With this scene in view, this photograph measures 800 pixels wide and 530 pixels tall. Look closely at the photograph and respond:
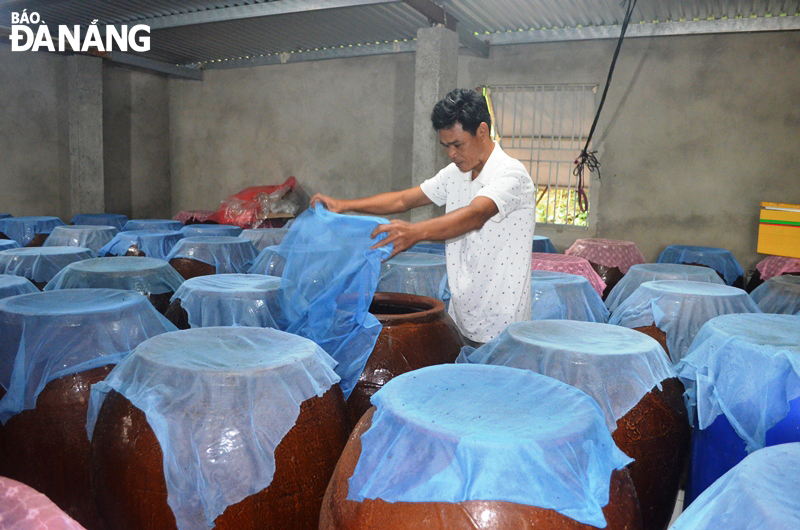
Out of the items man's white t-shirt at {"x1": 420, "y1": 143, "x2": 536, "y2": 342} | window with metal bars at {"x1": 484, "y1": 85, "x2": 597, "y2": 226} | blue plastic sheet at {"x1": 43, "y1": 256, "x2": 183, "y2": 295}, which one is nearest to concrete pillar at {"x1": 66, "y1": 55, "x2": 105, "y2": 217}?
window with metal bars at {"x1": 484, "y1": 85, "x2": 597, "y2": 226}

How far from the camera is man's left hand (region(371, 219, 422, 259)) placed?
2207mm

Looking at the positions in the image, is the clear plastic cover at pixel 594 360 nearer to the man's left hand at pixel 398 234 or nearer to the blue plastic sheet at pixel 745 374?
the blue plastic sheet at pixel 745 374

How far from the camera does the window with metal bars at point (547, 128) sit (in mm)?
8219

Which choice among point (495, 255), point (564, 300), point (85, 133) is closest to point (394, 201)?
point (495, 255)

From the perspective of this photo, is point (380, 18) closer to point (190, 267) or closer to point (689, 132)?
point (689, 132)

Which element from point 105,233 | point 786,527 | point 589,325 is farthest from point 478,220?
point 105,233

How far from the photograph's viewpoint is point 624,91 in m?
7.62

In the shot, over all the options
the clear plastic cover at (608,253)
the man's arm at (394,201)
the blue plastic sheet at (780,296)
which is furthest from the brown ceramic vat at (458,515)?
the clear plastic cover at (608,253)

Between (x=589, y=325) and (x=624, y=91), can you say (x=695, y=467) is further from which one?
(x=624, y=91)

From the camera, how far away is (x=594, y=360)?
2.02 m

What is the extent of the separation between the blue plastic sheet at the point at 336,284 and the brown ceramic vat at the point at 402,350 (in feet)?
0.11

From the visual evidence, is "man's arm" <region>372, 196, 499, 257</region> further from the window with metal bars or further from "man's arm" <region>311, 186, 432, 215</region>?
the window with metal bars

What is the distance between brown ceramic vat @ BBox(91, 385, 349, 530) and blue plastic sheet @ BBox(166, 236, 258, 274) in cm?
245

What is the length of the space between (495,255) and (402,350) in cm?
56
